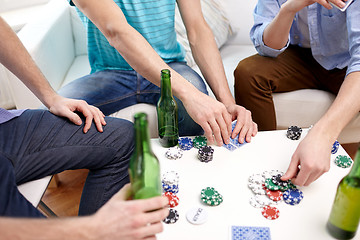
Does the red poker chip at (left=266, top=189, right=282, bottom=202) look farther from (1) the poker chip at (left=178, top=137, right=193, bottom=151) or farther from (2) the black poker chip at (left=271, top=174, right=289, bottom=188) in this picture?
(1) the poker chip at (left=178, top=137, right=193, bottom=151)

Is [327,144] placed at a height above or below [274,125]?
above

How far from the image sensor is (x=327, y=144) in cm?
102

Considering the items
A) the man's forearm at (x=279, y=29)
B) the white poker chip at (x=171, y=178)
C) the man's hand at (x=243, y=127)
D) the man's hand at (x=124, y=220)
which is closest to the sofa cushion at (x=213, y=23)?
the man's forearm at (x=279, y=29)

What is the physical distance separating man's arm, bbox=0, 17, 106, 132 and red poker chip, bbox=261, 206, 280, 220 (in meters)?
0.61

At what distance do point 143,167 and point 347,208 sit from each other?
48 cm

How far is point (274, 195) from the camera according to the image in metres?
0.96

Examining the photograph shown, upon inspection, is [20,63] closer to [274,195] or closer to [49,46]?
[49,46]

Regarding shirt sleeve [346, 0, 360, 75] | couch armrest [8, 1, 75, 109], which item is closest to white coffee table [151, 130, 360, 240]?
shirt sleeve [346, 0, 360, 75]

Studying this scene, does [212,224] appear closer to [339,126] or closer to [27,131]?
[339,126]

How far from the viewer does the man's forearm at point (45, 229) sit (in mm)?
605

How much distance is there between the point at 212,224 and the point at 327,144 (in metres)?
0.44

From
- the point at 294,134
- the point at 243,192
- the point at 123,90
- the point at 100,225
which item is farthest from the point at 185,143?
the point at 100,225

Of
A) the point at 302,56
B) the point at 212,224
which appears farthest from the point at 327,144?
the point at 302,56

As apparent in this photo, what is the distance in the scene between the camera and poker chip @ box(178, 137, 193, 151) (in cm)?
121
